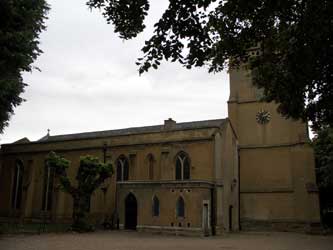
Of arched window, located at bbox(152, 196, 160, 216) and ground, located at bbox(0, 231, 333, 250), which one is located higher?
arched window, located at bbox(152, 196, 160, 216)

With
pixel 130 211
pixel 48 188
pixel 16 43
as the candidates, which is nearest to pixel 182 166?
pixel 130 211

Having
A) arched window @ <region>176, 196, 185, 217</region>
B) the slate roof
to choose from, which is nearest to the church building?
arched window @ <region>176, 196, 185, 217</region>

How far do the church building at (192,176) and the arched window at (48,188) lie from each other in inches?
3.9

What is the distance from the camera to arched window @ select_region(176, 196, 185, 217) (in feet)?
88.6

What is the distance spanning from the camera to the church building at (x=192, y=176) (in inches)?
1098

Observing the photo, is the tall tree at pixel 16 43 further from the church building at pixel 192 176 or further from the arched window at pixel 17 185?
the arched window at pixel 17 185

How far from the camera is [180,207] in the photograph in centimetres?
2722

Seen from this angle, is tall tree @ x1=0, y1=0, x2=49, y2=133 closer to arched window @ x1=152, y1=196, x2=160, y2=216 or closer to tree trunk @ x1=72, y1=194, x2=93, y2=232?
tree trunk @ x1=72, y1=194, x2=93, y2=232

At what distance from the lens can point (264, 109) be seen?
36.5 metres

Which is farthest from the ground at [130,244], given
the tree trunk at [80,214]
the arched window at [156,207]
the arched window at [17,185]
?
the arched window at [17,185]

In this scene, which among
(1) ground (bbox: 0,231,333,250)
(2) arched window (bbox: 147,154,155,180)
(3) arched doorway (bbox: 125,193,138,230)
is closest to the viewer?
(1) ground (bbox: 0,231,333,250)

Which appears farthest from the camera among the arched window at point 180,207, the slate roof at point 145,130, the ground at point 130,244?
the slate roof at point 145,130

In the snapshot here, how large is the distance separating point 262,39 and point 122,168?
2573 cm

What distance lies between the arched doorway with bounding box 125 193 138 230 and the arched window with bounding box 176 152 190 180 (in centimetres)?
415
